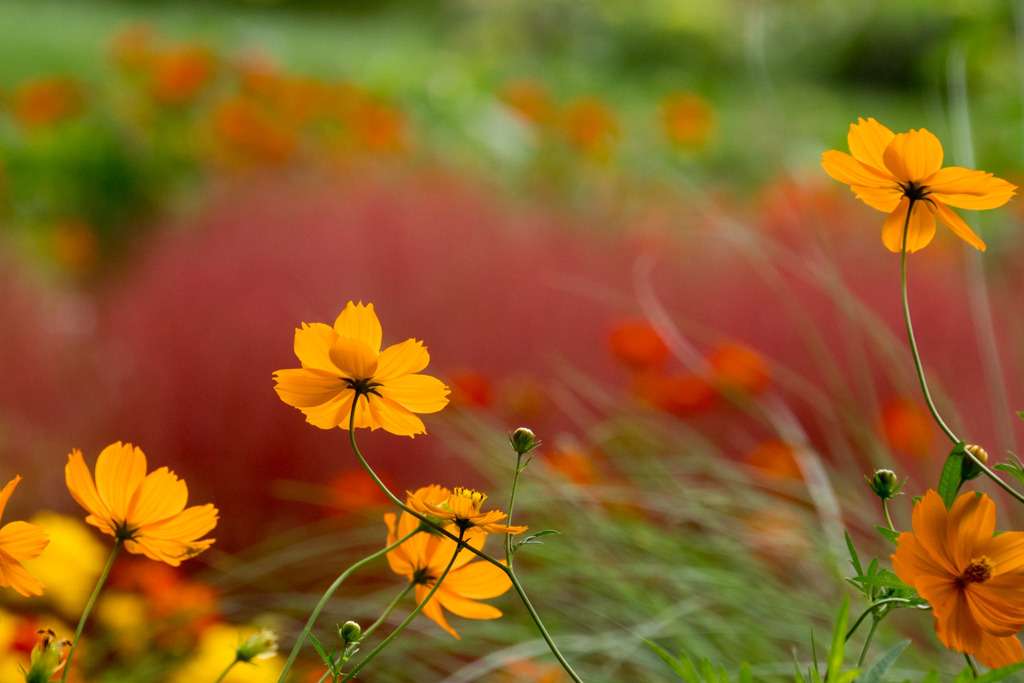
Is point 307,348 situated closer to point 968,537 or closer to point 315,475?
point 968,537

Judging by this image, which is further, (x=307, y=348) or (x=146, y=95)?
(x=146, y=95)

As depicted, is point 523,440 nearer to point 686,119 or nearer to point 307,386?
point 307,386

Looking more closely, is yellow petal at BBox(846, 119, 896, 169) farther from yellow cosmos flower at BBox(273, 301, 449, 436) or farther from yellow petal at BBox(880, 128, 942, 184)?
yellow cosmos flower at BBox(273, 301, 449, 436)

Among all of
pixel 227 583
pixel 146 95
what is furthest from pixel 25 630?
pixel 146 95

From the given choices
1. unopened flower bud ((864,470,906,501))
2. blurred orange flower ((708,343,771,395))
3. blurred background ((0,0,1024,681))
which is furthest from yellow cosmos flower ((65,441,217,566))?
blurred orange flower ((708,343,771,395))

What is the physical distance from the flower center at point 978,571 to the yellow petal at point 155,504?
178mm

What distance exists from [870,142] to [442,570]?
152mm

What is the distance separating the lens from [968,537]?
0.21m

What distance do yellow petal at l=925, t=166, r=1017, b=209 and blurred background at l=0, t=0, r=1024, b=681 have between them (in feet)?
0.97

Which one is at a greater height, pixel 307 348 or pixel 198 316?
pixel 198 316

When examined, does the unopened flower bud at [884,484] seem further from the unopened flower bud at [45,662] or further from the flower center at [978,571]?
the unopened flower bud at [45,662]

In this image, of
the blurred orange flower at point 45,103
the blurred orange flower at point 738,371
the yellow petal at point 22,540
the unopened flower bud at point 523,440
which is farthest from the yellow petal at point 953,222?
the blurred orange flower at point 45,103

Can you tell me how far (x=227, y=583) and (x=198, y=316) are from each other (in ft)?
1.05

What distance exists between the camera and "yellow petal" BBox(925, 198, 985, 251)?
0.22 meters
